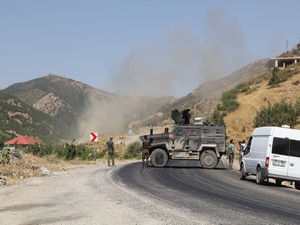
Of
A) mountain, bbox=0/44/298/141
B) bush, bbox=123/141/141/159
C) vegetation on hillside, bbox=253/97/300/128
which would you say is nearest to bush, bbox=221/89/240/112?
vegetation on hillside, bbox=253/97/300/128

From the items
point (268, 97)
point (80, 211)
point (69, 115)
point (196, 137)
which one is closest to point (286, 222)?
point (80, 211)

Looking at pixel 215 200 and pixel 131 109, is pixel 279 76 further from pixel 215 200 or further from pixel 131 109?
pixel 131 109

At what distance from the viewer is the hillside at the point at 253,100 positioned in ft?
202

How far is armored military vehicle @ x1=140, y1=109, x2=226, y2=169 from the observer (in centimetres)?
2877

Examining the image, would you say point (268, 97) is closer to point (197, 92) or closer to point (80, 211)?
point (80, 211)

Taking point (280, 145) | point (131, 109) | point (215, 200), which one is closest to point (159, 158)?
point (280, 145)

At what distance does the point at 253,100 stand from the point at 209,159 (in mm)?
43050

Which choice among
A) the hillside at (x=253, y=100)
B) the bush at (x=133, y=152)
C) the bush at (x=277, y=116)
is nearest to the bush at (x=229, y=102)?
the hillside at (x=253, y=100)

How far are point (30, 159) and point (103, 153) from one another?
17.7 meters

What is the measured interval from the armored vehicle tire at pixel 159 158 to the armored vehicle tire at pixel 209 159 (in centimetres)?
205

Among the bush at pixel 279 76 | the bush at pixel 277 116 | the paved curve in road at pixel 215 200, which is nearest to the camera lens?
the paved curve in road at pixel 215 200

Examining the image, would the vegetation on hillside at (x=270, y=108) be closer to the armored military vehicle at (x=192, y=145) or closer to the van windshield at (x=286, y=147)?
the armored military vehicle at (x=192, y=145)

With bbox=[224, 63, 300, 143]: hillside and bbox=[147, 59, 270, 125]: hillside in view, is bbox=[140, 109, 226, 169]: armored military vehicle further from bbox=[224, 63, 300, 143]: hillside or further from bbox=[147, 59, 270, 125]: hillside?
bbox=[147, 59, 270, 125]: hillside

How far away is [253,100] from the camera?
70.3 meters
